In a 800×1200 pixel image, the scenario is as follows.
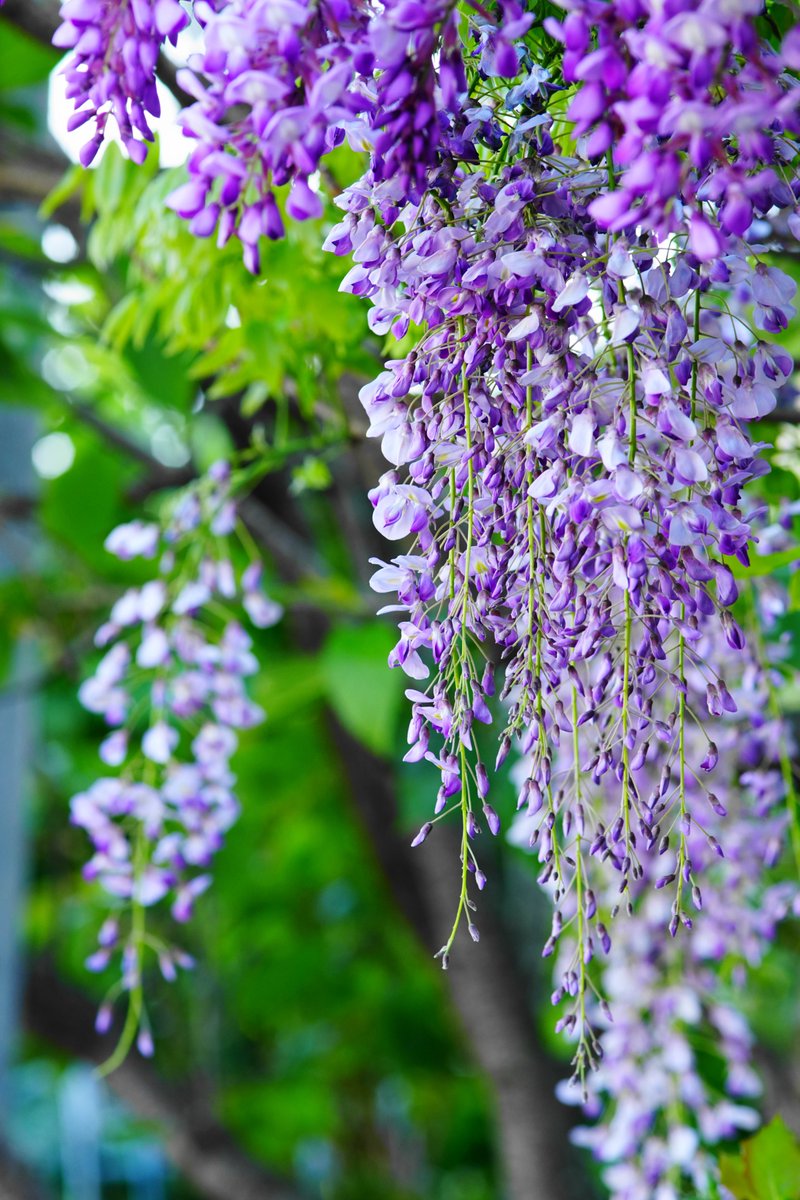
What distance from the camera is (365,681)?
83 cm

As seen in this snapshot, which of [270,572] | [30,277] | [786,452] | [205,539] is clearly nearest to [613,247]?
[786,452]

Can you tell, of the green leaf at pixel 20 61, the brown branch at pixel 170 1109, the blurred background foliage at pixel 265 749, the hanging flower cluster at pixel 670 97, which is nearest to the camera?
the hanging flower cluster at pixel 670 97

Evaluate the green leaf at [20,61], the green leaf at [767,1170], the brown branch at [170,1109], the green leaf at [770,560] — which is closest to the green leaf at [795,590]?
the green leaf at [770,560]

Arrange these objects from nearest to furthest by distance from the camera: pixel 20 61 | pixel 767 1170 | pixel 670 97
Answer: pixel 670 97 < pixel 767 1170 < pixel 20 61

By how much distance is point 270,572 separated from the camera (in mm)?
1351

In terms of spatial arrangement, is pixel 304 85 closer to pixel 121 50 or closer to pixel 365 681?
pixel 121 50

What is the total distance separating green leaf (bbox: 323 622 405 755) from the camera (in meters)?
0.81

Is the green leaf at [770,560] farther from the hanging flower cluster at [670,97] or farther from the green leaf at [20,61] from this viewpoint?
the green leaf at [20,61]

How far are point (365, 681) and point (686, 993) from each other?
1.03 ft

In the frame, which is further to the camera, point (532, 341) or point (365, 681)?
point (365, 681)

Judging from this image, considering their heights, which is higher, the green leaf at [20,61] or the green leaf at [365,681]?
the green leaf at [20,61]

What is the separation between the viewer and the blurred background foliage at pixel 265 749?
2.31ft

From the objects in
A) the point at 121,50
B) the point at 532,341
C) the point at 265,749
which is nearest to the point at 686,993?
the point at 532,341

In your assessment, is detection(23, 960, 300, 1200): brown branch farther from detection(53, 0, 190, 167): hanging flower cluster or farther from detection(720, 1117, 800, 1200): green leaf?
detection(53, 0, 190, 167): hanging flower cluster
